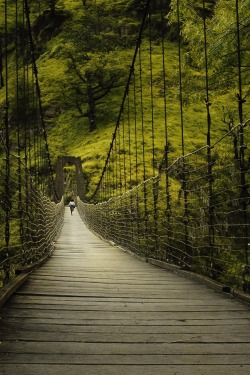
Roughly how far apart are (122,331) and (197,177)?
1246cm

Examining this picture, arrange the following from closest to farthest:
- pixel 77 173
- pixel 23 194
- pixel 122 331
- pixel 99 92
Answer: pixel 122 331 → pixel 23 194 → pixel 77 173 → pixel 99 92

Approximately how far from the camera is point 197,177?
14.4m

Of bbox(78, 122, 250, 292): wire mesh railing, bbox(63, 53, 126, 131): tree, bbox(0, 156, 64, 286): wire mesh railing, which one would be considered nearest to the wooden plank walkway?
bbox(0, 156, 64, 286): wire mesh railing

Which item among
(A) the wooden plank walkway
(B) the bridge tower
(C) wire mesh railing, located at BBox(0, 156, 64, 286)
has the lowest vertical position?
(A) the wooden plank walkway

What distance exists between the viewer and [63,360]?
67.9 inches

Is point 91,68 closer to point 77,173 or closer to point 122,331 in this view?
point 77,173

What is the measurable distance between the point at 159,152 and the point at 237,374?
22266 millimetres

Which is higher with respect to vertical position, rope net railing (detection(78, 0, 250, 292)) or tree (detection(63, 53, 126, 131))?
tree (detection(63, 53, 126, 131))

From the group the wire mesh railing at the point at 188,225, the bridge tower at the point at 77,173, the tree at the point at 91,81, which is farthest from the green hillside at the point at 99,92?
the wire mesh railing at the point at 188,225

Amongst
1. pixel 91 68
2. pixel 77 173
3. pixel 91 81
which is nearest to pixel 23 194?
pixel 77 173

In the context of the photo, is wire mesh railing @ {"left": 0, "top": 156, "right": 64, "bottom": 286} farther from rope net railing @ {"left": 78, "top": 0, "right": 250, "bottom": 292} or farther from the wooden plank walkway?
rope net railing @ {"left": 78, "top": 0, "right": 250, "bottom": 292}

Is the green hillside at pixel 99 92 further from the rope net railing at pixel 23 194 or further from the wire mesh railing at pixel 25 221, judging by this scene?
the wire mesh railing at pixel 25 221

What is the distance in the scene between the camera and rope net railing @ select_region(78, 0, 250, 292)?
13.2 feet

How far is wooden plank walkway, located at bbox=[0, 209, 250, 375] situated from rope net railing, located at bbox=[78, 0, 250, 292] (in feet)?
1.70
